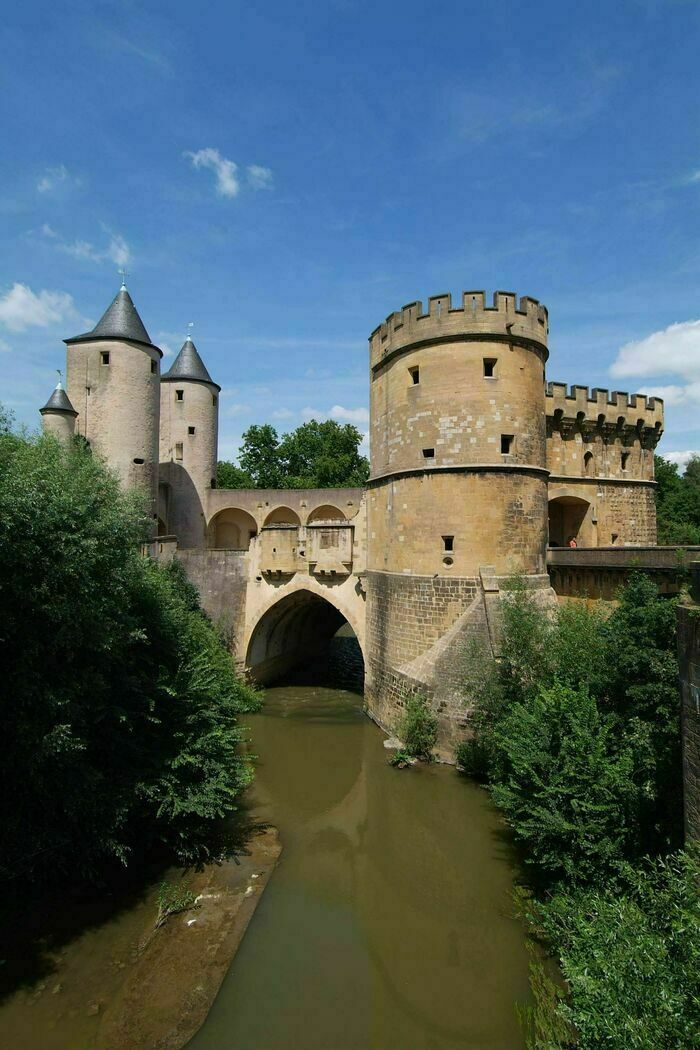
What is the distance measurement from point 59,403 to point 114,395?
6.13ft

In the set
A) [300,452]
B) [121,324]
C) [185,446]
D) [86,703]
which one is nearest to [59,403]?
[121,324]

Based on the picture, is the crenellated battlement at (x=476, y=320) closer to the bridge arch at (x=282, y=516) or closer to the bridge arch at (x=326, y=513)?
the bridge arch at (x=326, y=513)

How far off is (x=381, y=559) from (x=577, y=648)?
6850 millimetres

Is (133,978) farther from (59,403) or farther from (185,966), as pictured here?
(59,403)

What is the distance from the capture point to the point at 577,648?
10711 millimetres

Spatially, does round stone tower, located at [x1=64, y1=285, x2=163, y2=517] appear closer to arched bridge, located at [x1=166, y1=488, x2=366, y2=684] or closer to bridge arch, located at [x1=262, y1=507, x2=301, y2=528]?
arched bridge, located at [x1=166, y1=488, x2=366, y2=684]

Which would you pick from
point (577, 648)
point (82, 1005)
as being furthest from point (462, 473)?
point (82, 1005)

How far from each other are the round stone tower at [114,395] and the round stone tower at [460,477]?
35.4 ft

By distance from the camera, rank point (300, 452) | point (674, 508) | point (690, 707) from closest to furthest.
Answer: point (690, 707) → point (674, 508) → point (300, 452)

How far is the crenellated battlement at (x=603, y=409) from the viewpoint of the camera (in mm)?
18078

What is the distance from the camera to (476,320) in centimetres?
1436

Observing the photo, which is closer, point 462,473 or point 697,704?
→ point 697,704

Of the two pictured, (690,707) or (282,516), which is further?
(282,516)

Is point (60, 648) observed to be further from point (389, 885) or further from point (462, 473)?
point (462, 473)
